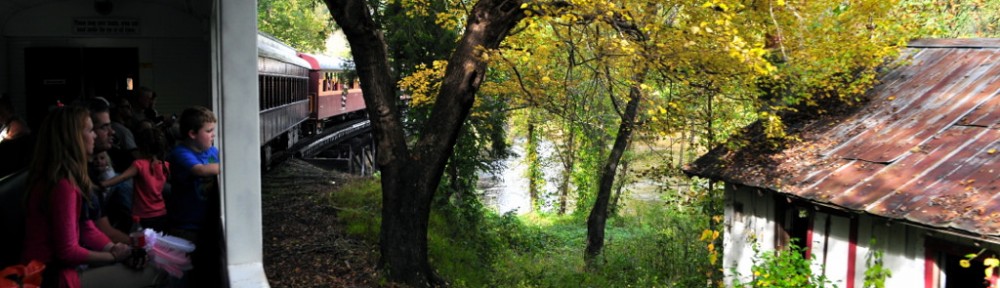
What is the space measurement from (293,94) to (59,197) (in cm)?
1878

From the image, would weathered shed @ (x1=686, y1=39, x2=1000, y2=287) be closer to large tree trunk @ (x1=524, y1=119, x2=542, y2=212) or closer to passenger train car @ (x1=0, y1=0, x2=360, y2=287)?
passenger train car @ (x1=0, y1=0, x2=360, y2=287)

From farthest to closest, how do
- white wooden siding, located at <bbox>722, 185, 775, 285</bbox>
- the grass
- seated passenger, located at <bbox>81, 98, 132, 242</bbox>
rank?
1. the grass
2. white wooden siding, located at <bbox>722, 185, 775, 285</bbox>
3. seated passenger, located at <bbox>81, 98, 132, 242</bbox>

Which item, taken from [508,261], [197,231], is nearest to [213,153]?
[197,231]

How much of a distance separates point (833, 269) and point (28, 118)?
35.7 ft

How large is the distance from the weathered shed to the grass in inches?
113

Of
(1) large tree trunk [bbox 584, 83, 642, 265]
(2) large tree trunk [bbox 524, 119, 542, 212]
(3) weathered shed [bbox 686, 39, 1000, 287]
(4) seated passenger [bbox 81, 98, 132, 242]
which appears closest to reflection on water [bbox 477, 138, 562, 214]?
(2) large tree trunk [bbox 524, 119, 542, 212]

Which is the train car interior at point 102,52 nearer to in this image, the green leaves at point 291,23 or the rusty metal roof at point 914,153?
the rusty metal roof at point 914,153

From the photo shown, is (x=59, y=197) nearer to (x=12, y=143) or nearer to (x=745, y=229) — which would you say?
(x=12, y=143)

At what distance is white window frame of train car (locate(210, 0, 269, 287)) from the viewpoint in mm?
4906

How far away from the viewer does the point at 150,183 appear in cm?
560

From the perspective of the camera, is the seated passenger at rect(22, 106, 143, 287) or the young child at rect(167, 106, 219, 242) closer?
the seated passenger at rect(22, 106, 143, 287)

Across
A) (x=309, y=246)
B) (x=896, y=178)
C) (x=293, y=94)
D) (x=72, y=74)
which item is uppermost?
(x=72, y=74)

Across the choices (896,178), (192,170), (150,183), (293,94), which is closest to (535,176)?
(293,94)

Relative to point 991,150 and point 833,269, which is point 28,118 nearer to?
point 833,269
